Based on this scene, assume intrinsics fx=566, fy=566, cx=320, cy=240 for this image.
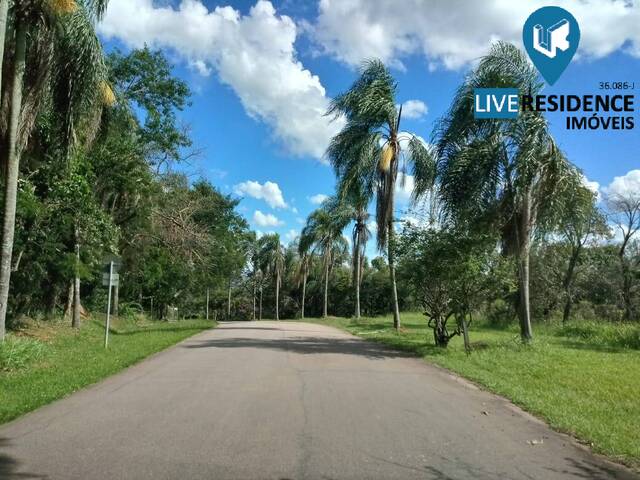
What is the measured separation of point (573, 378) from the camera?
11539 millimetres

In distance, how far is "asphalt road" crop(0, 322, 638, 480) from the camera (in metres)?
5.43

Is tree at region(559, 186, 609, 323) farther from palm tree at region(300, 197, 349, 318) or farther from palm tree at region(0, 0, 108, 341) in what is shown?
palm tree at region(300, 197, 349, 318)

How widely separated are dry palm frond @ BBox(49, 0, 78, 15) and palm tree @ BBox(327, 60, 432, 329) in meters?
12.6

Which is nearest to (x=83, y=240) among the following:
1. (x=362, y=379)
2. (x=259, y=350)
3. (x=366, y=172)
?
(x=259, y=350)

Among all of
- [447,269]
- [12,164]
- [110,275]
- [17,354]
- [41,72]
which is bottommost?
[17,354]

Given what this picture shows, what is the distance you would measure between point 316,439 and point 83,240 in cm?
1667

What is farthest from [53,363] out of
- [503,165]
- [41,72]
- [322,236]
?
[322,236]

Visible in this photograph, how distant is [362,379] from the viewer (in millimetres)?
10883

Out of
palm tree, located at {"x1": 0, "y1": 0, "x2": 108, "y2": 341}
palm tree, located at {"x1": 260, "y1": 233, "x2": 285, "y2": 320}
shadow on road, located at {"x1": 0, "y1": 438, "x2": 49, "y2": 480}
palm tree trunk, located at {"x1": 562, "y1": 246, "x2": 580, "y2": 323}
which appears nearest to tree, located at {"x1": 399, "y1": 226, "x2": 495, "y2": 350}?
palm tree, located at {"x1": 0, "y1": 0, "x2": 108, "y2": 341}

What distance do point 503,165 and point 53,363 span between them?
1323 centimetres

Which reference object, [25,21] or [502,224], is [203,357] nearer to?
[25,21]

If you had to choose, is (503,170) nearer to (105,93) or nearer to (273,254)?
(105,93)

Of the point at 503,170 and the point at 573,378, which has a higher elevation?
the point at 503,170

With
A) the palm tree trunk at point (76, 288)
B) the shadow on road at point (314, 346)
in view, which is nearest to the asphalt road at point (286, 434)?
the shadow on road at point (314, 346)
